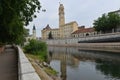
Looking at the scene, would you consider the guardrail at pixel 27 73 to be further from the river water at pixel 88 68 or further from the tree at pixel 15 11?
the river water at pixel 88 68

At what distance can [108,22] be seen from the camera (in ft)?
298

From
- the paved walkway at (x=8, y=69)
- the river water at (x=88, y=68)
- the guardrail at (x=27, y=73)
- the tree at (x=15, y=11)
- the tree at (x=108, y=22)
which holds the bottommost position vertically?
the river water at (x=88, y=68)

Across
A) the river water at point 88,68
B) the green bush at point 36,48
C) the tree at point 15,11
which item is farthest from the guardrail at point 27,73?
the green bush at point 36,48

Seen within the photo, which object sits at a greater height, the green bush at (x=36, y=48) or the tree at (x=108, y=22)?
the tree at (x=108, y=22)

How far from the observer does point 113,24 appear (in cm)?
8956

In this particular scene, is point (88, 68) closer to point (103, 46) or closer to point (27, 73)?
point (27, 73)

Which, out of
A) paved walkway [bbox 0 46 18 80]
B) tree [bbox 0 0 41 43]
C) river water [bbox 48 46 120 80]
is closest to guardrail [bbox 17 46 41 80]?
paved walkway [bbox 0 46 18 80]

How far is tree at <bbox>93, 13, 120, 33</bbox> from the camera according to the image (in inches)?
3509

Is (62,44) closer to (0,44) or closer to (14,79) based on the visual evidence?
(0,44)

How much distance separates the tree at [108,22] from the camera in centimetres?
8912

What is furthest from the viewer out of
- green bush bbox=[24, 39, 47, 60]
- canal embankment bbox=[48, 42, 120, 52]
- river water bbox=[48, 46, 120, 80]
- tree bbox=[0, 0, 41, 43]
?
canal embankment bbox=[48, 42, 120, 52]

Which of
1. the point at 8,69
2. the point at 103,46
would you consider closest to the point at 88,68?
the point at 8,69

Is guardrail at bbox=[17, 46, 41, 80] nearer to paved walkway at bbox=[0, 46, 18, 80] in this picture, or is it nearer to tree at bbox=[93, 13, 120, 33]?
paved walkway at bbox=[0, 46, 18, 80]

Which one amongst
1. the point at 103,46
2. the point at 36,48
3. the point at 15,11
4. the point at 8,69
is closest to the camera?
the point at 8,69
